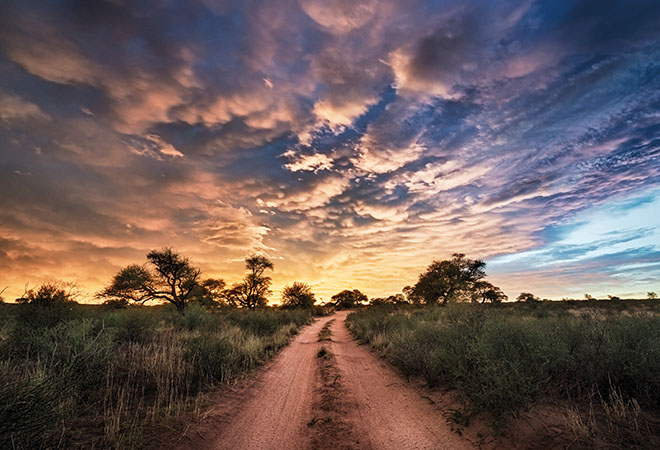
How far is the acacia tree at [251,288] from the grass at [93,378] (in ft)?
110

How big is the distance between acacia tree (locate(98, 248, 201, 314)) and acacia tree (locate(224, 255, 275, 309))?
13059 mm

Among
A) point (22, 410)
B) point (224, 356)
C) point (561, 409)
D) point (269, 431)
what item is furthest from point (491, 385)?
point (224, 356)

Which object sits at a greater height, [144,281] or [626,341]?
[144,281]

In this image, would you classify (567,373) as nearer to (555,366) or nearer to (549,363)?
(555,366)

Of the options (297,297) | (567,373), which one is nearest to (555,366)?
(567,373)

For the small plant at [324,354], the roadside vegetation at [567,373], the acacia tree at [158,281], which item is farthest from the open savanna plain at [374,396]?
the acacia tree at [158,281]

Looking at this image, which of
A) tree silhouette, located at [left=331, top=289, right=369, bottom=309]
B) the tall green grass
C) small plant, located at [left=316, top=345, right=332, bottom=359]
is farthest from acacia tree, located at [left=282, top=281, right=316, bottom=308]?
the tall green grass

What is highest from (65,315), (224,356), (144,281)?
(144,281)

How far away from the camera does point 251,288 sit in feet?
152

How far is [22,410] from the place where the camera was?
141 inches

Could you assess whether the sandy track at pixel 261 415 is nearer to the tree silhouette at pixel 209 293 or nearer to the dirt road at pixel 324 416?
the dirt road at pixel 324 416

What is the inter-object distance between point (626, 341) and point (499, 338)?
2.71 meters

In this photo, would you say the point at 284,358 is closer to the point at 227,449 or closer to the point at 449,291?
the point at 227,449

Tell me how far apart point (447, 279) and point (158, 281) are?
37.3 metres
